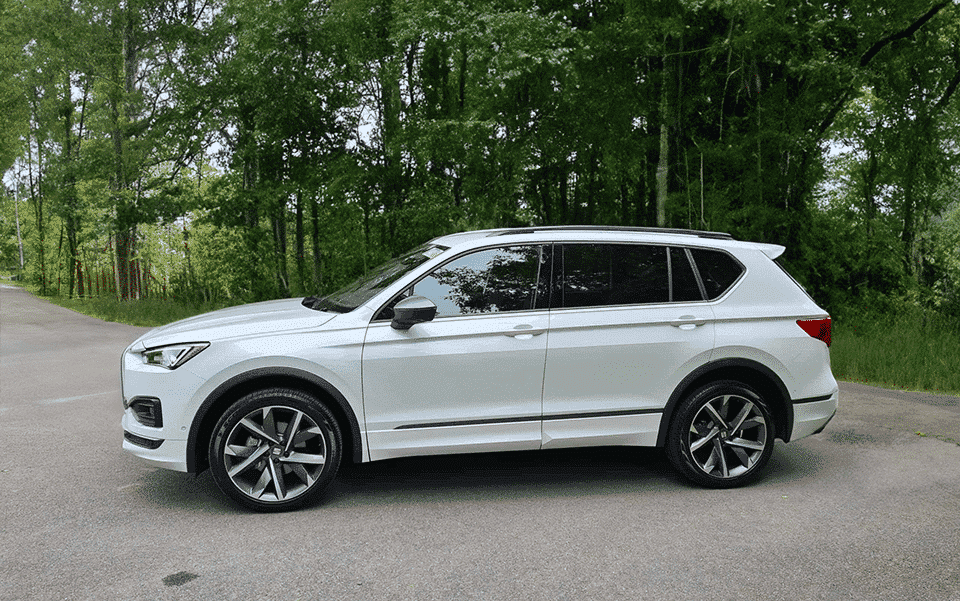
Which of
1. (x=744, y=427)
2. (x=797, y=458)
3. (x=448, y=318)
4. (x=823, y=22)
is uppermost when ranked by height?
(x=823, y=22)

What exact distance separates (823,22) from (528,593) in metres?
13.0

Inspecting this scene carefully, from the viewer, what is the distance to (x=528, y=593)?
11.7ft

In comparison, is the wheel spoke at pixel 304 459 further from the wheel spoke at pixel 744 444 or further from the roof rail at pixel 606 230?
the wheel spoke at pixel 744 444

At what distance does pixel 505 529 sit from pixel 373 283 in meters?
1.96

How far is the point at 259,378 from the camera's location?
4.77 m

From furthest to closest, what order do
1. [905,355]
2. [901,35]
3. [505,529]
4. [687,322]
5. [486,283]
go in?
[901,35], [905,355], [687,322], [486,283], [505,529]

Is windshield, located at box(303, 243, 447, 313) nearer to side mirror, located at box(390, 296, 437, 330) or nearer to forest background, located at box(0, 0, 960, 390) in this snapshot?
side mirror, located at box(390, 296, 437, 330)

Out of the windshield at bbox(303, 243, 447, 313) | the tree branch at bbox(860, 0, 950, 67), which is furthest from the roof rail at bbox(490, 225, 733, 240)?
the tree branch at bbox(860, 0, 950, 67)

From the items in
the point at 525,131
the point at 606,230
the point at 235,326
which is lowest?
the point at 235,326

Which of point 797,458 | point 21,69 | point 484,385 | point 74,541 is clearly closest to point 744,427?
point 797,458

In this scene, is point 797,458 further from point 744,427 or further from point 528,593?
point 528,593

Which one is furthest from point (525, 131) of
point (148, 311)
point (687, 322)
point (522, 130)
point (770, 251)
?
point (687, 322)

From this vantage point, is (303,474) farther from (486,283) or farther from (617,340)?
(617,340)

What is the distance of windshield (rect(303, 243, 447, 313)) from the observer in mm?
5160
